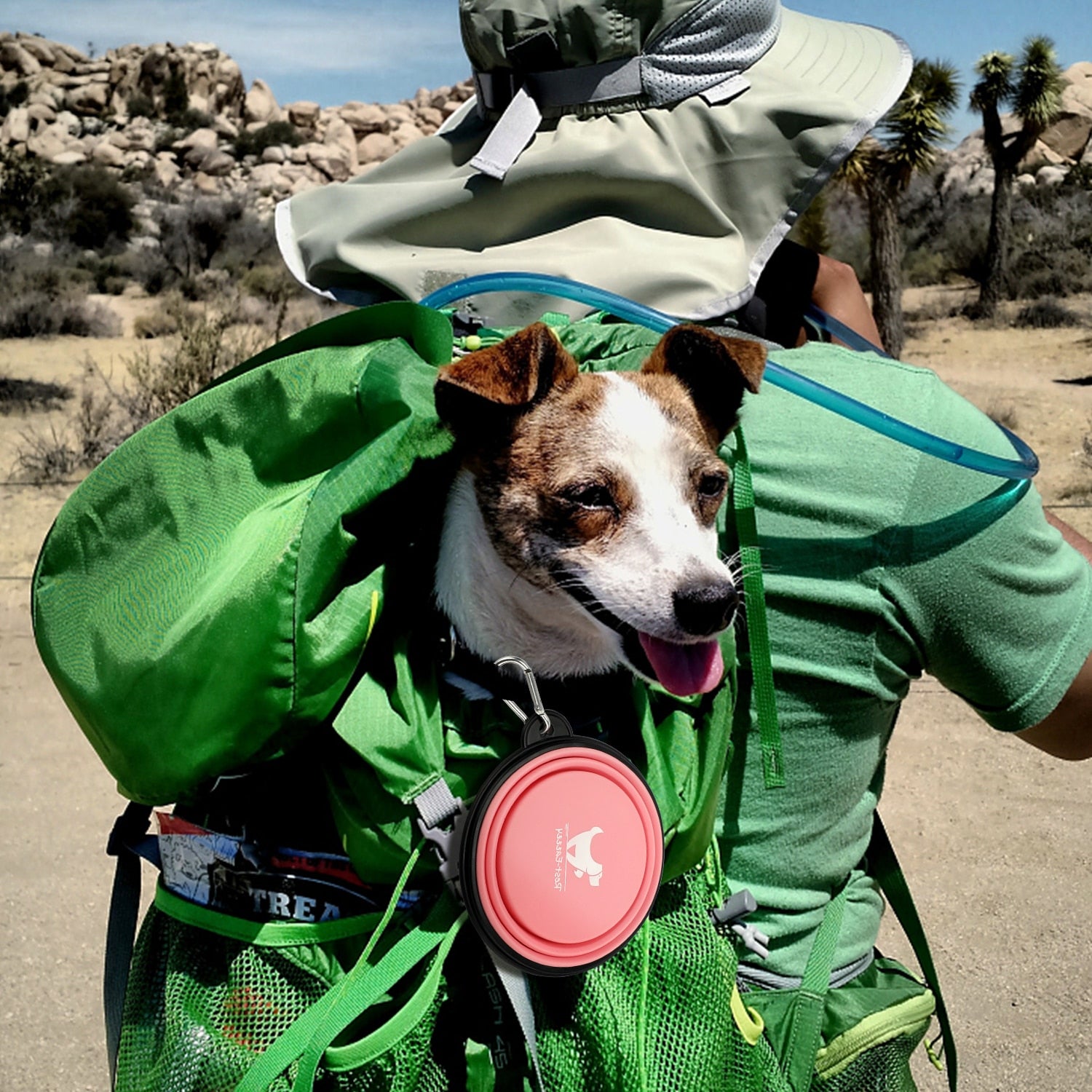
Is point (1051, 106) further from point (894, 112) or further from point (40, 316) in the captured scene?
point (40, 316)

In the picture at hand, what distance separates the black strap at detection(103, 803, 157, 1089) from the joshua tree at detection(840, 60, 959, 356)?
16.5m

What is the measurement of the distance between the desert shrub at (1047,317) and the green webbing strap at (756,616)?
2097 cm

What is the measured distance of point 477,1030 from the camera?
5.02 feet

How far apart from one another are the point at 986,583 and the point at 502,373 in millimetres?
643

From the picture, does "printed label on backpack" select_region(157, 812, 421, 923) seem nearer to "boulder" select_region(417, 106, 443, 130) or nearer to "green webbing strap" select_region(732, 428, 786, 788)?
"green webbing strap" select_region(732, 428, 786, 788)

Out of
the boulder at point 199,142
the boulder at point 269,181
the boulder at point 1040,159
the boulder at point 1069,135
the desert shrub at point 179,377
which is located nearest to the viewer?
the desert shrub at point 179,377

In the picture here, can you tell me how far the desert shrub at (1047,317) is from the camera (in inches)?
829

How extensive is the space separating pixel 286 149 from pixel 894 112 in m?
40.7

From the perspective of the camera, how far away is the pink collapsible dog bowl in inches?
54.8

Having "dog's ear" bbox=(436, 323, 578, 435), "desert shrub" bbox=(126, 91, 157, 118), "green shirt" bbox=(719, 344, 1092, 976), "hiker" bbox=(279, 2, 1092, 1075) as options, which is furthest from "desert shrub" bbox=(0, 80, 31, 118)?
"green shirt" bbox=(719, 344, 1092, 976)

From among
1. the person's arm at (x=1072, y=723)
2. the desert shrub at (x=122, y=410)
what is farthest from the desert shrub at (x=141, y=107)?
the person's arm at (x=1072, y=723)

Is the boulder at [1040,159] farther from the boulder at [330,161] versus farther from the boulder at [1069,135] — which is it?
the boulder at [330,161]

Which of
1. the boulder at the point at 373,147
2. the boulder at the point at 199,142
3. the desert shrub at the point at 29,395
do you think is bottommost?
the boulder at the point at 373,147

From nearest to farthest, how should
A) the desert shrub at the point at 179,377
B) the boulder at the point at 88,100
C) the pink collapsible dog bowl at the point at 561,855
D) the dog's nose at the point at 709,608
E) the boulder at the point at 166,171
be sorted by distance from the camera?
the pink collapsible dog bowl at the point at 561,855
the dog's nose at the point at 709,608
the desert shrub at the point at 179,377
the boulder at the point at 166,171
the boulder at the point at 88,100
